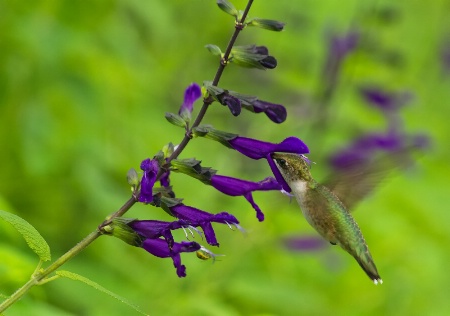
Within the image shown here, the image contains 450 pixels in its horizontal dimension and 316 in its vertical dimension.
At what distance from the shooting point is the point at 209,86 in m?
2.77

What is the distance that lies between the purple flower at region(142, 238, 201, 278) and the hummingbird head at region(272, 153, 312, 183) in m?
0.61

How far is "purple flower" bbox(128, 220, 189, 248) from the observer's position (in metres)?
2.69

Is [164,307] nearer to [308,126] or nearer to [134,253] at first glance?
[134,253]

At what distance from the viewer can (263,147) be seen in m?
2.99

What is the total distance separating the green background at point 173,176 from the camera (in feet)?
15.5

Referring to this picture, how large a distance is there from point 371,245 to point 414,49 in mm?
4688

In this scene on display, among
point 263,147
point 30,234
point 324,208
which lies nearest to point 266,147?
point 263,147

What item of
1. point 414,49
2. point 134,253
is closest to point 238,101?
point 134,253

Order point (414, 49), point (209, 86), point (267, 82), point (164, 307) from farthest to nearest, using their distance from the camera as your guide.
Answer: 1. point (414, 49)
2. point (267, 82)
3. point (164, 307)
4. point (209, 86)

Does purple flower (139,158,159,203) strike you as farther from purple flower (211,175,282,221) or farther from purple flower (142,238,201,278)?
purple flower (211,175,282,221)

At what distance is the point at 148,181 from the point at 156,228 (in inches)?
6.0

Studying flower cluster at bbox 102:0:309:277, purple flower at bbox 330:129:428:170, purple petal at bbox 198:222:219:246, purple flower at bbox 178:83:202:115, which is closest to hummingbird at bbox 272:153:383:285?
flower cluster at bbox 102:0:309:277

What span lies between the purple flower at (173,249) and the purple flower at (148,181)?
0.18 metres

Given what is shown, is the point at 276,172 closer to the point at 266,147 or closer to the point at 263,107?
→ the point at 266,147
